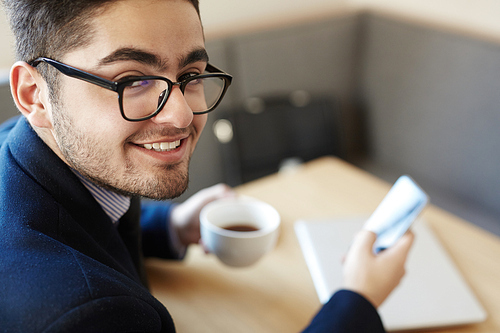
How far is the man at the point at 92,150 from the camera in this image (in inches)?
18.3

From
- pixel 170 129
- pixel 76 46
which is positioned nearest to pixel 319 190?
pixel 170 129

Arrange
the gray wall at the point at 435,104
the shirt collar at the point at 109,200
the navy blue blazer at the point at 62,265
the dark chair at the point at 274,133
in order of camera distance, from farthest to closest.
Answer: the dark chair at the point at 274,133, the gray wall at the point at 435,104, the shirt collar at the point at 109,200, the navy blue blazer at the point at 62,265

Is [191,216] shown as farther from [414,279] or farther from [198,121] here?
[414,279]

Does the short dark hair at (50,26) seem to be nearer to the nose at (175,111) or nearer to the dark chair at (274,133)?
the nose at (175,111)

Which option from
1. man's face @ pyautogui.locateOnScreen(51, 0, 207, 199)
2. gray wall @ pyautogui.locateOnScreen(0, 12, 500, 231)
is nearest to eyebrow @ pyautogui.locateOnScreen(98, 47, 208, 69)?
man's face @ pyautogui.locateOnScreen(51, 0, 207, 199)

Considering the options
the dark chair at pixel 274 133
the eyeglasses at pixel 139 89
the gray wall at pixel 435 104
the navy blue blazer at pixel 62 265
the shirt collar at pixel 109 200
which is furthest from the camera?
the dark chair at pixel 274 133

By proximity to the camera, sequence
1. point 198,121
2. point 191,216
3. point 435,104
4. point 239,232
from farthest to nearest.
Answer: point 435,104, point 191,216, point 239,232, point 198,121

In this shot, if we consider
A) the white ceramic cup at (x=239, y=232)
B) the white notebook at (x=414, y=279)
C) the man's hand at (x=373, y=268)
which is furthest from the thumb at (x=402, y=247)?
the white ceramic cup at (x=239, y=232)

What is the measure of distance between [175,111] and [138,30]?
11 cm

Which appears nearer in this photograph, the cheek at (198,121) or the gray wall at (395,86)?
the cheek at (198,121)

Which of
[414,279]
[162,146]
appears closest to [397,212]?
[414,279]

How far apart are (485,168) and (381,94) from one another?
562 mm

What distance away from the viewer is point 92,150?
0.58 meters

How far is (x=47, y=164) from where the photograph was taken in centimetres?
61
